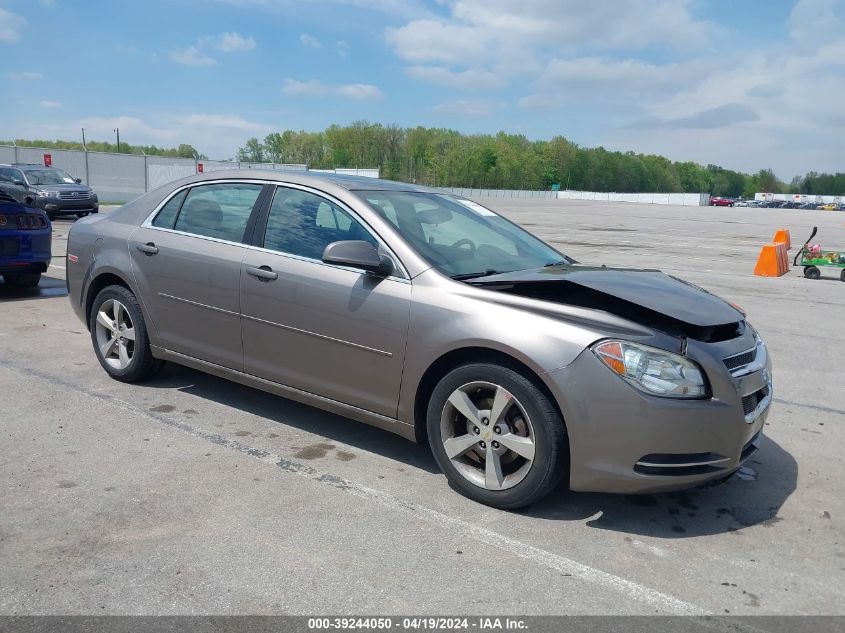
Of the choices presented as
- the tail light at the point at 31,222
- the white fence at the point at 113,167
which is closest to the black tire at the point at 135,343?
the tail light at the point at 31,222

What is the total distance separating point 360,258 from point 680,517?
2.09 meters

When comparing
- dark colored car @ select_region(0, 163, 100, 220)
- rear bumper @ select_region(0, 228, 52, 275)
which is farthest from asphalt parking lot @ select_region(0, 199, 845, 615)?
dark colored car @ select_region(0, 163, 100, 220)

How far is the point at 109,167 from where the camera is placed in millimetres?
33094

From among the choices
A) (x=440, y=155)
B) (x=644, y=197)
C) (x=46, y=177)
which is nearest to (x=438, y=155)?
(x=440, y=155)

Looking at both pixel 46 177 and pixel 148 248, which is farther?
pixel 46 177

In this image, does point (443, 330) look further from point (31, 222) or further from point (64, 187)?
point (64, 187)

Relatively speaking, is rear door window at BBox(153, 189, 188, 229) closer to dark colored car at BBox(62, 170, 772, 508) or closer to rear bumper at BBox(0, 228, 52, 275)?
dark colored car at BBox(62, 170, 772, 508)

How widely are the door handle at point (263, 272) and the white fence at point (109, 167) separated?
26.4m

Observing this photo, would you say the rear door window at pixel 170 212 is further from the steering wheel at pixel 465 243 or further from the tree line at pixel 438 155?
the tree line at pixel 438 155

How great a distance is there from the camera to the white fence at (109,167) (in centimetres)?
3131

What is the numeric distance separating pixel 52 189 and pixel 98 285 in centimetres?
1780

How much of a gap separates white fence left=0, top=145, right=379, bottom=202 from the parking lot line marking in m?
26.7

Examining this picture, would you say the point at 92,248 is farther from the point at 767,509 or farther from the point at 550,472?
the point at 767,509

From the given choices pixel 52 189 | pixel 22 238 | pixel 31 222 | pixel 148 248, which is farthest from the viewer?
pixel 52 189
